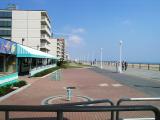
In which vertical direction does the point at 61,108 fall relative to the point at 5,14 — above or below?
below

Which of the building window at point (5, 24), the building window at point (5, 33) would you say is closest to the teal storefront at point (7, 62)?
the building window at point (5, 33)

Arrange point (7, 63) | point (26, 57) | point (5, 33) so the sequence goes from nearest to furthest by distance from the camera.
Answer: point (7, 63) < point (26, 57) < point (5, 33)

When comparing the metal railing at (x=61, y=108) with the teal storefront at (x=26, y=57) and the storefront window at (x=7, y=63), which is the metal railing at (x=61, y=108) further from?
the teal storefront at (x=26, y=57)

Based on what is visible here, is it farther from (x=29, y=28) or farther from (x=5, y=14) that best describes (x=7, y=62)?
(x=5, y=14)

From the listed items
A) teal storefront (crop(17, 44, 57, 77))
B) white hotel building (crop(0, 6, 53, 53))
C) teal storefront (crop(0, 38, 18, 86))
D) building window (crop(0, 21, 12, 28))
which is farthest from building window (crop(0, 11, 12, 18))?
teal storefront (crop(0, 38, 18, 86))

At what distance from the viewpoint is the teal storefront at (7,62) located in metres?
17.4

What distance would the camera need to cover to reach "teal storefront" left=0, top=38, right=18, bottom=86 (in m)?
17.4

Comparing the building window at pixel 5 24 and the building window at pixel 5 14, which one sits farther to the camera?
the building window at pixel 5 14

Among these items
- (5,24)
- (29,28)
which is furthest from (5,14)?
(29,28)

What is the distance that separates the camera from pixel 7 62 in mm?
22344

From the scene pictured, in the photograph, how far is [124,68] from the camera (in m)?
49.0

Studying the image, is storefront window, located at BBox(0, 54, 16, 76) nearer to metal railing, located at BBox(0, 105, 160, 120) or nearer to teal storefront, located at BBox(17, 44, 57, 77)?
teal storefront, located at BBox(17, 44, 57, 77)

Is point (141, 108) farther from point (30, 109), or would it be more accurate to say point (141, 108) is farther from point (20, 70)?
point (20, 70)

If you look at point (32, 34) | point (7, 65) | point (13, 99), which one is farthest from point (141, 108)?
point (32, 34)
